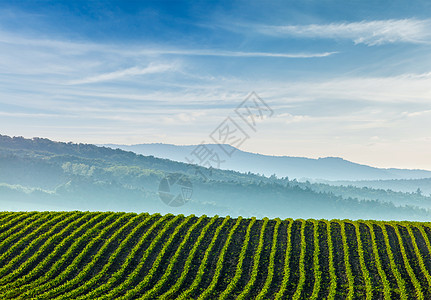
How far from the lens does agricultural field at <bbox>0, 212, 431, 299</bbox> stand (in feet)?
50.0

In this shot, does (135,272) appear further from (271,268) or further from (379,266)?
(379,266)

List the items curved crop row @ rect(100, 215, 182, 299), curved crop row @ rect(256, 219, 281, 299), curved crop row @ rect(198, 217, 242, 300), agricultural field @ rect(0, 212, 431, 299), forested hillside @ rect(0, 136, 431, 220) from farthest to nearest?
forested hillside @ rect(0, 136, 431, 220) → agricultural field @ rect(0, 212, 431, 299) → curved crop row @ rect(198, 217, 242, 300) → curved crop row @ rect(100, 215, 182, 299) → curved crop row @ rect(256, 219, 281, 299)

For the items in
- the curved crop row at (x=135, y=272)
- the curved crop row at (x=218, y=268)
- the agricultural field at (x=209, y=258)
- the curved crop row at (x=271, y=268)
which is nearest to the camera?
the curved crop row at (x=271, y=268)

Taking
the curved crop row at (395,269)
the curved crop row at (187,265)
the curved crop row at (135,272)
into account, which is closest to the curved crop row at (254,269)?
the curved crop row at (187,265)

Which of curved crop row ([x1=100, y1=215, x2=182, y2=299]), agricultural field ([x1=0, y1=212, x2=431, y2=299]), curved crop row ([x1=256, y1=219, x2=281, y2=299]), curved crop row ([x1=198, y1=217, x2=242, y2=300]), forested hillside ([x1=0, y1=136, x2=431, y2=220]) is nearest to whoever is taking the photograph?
curved crop row ([x1=256, y1=219, x2=281, y2=299])

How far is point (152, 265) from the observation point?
17234mm

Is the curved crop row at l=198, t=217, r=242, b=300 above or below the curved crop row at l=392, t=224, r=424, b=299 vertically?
below

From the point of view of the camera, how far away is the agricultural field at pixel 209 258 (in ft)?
50.0

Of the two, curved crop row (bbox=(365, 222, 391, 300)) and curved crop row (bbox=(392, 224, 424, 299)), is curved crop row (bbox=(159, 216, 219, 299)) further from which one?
curved crop row (bbox=(392, 224, 424, 299))

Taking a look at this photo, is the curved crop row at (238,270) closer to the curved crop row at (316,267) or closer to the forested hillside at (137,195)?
the curved crop row at (316,267)

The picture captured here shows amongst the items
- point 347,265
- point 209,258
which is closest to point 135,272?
point 209,258

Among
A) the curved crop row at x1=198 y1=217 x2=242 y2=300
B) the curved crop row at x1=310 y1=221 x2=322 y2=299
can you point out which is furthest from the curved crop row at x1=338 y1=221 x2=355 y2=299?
the curved crop row at x1=198 y1=217 x2=242 y2=300

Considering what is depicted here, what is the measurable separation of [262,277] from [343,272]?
3.63 meters

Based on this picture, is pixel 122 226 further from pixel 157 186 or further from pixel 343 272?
pixel 157 186
